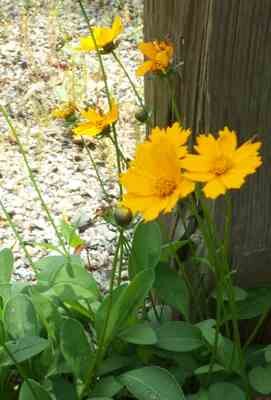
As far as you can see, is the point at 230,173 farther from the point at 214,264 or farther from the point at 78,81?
the point at 78,81

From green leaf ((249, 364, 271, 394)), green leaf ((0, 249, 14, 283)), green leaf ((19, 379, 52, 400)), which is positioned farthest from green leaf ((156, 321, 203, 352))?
green leaf ((0, 249, 14, 283))

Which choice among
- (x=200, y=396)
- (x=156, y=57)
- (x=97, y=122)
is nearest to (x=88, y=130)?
(x=97, y=122)

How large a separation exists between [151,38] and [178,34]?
5.0 inches

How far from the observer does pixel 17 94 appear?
283cm

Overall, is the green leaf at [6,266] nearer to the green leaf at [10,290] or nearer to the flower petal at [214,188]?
the green leaf at [10,290]

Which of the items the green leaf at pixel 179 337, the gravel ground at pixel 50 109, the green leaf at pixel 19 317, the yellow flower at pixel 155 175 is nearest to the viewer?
the yellow flower at pixel 155 175

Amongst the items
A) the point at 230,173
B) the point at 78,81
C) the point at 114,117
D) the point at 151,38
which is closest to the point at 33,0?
the point at 78,81

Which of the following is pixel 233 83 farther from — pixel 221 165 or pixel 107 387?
pixel 107 387

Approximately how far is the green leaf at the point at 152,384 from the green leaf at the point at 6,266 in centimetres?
33

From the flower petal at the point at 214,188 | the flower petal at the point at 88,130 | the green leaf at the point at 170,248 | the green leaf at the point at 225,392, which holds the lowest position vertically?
the green leaf at the point at 225,392

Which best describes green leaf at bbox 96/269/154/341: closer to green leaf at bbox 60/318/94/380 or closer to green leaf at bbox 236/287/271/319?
green leaf at bbox 60/318/94/380

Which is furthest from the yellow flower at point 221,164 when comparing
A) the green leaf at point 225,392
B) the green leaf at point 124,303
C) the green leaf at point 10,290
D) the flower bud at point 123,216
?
the green leaf at point 10,290

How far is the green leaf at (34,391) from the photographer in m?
1.36

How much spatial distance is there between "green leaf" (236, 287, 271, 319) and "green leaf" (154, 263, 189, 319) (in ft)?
0.33
